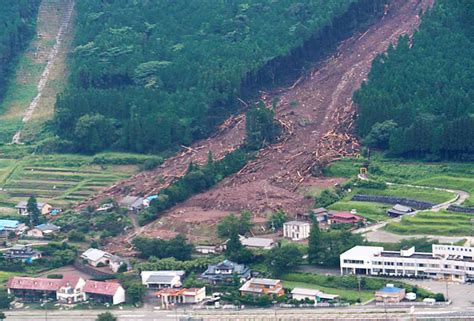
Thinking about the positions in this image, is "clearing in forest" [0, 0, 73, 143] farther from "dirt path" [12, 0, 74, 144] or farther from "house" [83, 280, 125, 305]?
"house" [83, 280, 125, 305]

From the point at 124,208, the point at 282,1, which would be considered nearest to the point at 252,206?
the point at 124,208

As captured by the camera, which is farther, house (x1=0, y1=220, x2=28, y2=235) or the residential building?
house (x1=0, y1=220, x2=28, y2=235)

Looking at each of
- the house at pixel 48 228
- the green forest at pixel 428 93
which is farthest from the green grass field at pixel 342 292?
the house at pixel 48 228

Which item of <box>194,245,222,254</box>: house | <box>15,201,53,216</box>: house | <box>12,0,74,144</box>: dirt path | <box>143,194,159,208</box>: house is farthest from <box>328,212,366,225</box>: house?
<box>12,0,74,144</box>: dirt path

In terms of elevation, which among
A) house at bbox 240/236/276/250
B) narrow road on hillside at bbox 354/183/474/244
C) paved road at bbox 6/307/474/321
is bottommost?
paved road at bbox 6/307/474/321

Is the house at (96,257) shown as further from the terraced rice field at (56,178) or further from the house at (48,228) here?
the terraced rice field at (56,178)

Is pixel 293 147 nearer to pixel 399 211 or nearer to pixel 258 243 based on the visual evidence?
pixel 399 211
